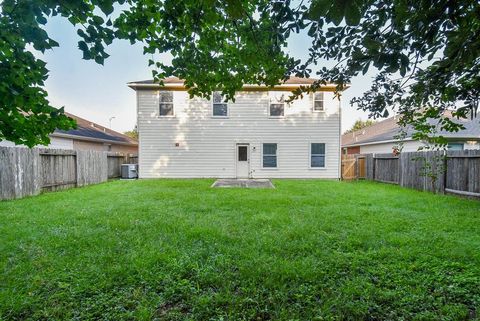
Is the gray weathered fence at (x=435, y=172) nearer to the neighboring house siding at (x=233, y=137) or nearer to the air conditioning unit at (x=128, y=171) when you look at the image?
the neighboring house siding at (x=233, y=137)

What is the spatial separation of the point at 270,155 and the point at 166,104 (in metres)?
5.71

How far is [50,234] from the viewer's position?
399 centimetres

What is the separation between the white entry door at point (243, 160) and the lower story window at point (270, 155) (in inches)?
33.2

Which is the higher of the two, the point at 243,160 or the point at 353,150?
Result: the point at 353,150

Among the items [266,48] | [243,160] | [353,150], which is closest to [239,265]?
[266,48]

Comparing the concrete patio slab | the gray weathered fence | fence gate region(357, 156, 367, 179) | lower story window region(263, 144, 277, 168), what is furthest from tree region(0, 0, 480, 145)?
fence gate region(357, 156, 367, 179)

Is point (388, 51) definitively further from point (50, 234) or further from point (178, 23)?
point (50, 234)

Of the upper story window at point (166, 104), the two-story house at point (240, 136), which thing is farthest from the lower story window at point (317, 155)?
the upper story window at point (166, 104)

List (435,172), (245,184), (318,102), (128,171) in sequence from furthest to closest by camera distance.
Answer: (128,171) → (318,102) → (245,184) → (435,172)

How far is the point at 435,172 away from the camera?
315 inches

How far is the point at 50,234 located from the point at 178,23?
3.60m

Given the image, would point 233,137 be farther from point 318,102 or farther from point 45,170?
point 45,170

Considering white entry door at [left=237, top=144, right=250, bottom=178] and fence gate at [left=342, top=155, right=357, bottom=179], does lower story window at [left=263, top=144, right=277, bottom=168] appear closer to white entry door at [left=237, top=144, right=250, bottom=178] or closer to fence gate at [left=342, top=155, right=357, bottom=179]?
white entry door at [left=237, top=144, right=250, bottom=178]

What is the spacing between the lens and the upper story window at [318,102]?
12.9 meters
